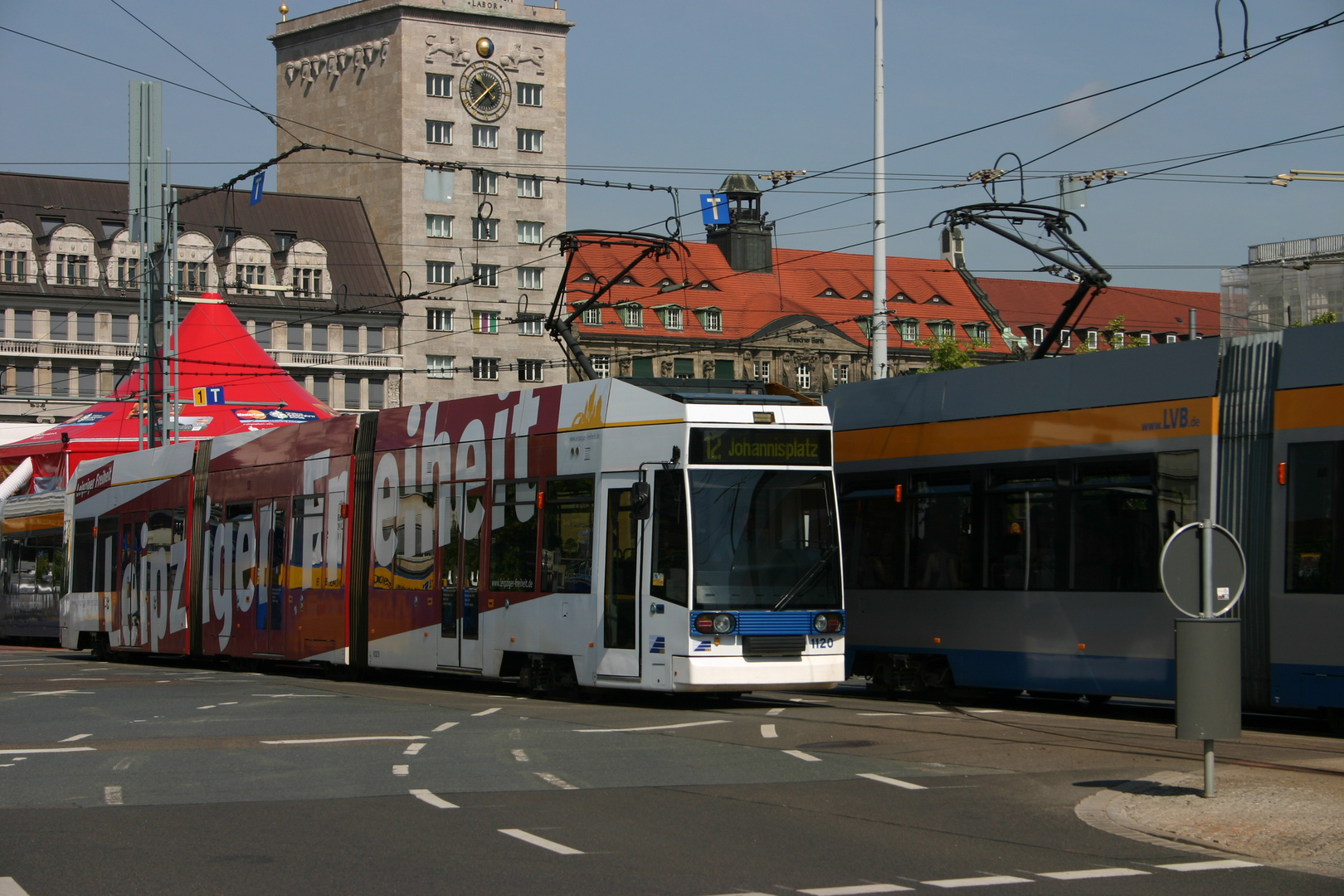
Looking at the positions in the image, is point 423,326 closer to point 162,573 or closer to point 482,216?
point 482,216

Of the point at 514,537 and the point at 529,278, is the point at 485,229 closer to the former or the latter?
the point at 529,278

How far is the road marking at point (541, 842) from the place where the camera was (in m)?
7.88

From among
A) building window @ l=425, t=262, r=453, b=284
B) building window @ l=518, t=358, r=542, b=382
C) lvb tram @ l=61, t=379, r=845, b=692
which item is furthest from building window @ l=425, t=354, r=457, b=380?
lvb tram @ l=61, t=379, r=845, b=692

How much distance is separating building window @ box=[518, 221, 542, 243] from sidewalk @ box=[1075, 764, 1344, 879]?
8566cm

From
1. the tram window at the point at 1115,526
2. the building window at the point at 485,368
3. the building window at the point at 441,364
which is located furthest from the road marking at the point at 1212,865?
Result: the building window at the point at 485,368

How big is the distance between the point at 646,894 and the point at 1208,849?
3128 millimetres

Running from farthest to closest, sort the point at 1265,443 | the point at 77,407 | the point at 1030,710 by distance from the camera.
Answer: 1. the point at 77,407
2. the point at 1030,710
3. the point at 1265,443

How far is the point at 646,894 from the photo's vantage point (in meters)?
6.87

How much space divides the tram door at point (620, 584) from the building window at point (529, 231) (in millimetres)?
79898

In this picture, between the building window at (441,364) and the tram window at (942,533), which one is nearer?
the tram window at (942,533)

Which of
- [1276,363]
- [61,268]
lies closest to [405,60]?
[61,268]

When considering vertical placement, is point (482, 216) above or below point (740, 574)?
above

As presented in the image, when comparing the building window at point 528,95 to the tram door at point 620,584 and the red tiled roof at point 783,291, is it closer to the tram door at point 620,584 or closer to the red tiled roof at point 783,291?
the red tiled roof at point 783,291

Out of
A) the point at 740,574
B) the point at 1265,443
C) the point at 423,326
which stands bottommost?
the point at 740,574
